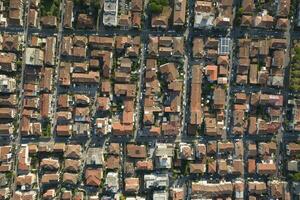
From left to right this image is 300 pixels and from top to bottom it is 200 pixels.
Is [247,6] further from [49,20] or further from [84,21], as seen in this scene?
[49,20]

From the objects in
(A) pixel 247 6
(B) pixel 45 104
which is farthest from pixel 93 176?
→ (A) pixel 247 6

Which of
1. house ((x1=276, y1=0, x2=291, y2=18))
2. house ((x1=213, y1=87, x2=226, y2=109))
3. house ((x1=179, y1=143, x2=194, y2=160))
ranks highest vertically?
house ((x1=276, y1=0, x2=291, y2=18))

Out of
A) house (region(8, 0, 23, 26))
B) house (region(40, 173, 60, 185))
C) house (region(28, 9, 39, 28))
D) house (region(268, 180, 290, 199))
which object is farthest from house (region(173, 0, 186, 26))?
house (region(40, 173, 60, 185))

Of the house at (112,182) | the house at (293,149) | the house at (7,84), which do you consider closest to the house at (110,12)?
the house at (7,84)

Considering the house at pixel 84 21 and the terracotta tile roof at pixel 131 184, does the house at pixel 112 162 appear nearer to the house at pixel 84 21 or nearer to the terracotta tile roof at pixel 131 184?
the terracotta tile roof at pixel 131 184

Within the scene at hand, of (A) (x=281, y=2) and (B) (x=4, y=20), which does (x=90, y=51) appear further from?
(A) (x=281, y=2)

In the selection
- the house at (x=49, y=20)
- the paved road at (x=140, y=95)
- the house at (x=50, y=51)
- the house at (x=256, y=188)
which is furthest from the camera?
the house at (x=256, y=188)

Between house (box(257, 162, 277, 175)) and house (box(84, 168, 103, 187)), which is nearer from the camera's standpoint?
house (box(84, 168, 103, 187))

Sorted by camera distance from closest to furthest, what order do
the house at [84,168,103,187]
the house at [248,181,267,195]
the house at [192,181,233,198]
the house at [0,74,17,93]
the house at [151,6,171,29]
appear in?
1. the house at [0,74,17,93]
2. the house at [151,6,171,29]
3. the house at [84,168,103,187]
4. the house at [192,181,233,198]
5. the house at [248,181,267,195]

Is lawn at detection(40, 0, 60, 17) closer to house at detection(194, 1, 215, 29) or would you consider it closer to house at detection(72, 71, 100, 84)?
house at detection(72, 71, 100, 84)

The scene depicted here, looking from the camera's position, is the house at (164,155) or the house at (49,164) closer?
the house at (49,164)

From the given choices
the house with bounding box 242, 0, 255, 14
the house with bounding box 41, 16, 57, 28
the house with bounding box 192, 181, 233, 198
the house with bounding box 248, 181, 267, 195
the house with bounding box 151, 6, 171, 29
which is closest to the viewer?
the house with bounding box 41, 16, 57, 28

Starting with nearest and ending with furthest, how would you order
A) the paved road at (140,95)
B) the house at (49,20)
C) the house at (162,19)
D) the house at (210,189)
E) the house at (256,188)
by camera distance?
the house at (49,20) < the house at (162,19) < the paved road at (140,95) < the house at (210,189) < the house at (256,188)
